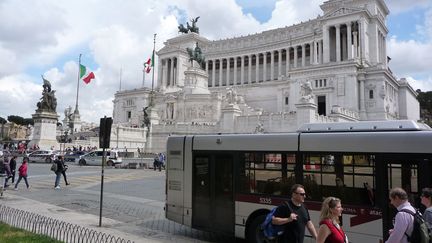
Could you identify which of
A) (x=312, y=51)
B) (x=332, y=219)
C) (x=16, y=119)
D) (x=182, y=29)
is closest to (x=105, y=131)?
(x=332, y=219)

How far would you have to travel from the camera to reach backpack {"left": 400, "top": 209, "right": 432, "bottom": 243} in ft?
16.9

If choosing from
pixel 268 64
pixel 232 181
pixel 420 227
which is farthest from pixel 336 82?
pixel 420 227

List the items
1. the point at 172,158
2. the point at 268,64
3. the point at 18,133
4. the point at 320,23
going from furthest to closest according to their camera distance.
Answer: the point at 18,133 < the point at 268,64 < the point at 320,23 < the point at 172,158

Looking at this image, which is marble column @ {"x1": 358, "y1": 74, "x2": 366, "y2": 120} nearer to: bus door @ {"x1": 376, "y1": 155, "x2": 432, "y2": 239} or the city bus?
the city bus

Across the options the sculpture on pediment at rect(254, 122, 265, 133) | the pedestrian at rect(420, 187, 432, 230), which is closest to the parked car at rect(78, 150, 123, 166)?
the sculpture on pediment at rect(254, 122, 265, 133)

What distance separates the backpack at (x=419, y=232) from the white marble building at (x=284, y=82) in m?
39.0

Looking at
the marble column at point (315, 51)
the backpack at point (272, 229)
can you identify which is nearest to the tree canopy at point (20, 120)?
the marble column at point (315, 51)

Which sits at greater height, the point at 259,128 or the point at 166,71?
the point at 166,71

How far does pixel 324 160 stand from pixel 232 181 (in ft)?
8.13

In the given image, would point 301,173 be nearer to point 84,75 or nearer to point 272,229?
point 272,229

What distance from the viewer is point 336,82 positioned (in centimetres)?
6253

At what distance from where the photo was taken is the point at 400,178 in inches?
307

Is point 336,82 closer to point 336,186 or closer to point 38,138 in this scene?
point 38,138

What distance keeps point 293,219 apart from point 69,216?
30.9ft
